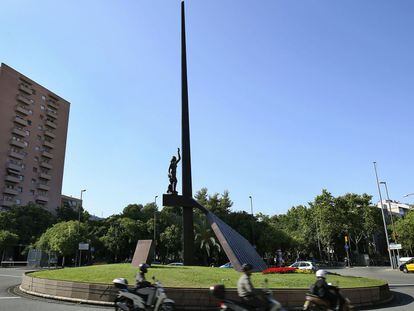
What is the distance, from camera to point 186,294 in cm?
1238

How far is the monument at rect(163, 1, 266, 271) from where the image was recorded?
2122 cm

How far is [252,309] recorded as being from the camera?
318 inches

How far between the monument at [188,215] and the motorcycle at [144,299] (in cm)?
1023

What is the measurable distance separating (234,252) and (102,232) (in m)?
41.0

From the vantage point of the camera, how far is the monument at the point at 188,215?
21.2m

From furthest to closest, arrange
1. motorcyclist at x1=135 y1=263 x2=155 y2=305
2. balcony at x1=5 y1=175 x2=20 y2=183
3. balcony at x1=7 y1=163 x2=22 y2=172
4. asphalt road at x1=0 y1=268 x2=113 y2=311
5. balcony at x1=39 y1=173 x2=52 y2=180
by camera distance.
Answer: balcony at x1=39 y1=173 x2=52 y2=180
balcony at x1=7 y1=163 x2=22 y2=172
balcony at x1=5 y1=175 x2=20 y2=183
asphalt road at x1=0 y1=268 x2=113 y2=311
motorcyclist at x1=135 y1=263 x2=155 y2=305

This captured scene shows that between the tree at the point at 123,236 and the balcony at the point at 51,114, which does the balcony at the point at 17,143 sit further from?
the tree at the point at 123,236

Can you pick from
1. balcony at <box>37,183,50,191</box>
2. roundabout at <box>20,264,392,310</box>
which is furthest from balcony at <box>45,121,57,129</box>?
roundabout at <box>20,264,392,310</box>

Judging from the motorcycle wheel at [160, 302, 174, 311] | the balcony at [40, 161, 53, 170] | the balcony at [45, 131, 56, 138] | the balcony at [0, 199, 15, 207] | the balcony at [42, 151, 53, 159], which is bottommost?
the motorcycle wheel at [160, 302, 174, 311]

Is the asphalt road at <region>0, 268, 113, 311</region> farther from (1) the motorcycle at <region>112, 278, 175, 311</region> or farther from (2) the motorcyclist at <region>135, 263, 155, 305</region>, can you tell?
(2) the motorcyclist at <region>135, 263, 155, 305</region>

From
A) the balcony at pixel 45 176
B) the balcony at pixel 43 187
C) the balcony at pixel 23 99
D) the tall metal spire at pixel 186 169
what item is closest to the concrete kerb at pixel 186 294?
the tall metal spire at pixel 186 169

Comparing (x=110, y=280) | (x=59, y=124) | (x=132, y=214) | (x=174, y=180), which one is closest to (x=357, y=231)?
(x=132, y=214)

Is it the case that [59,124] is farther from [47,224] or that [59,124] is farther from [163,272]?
[163,272]

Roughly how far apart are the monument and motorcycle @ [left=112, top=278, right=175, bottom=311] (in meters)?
10.2
